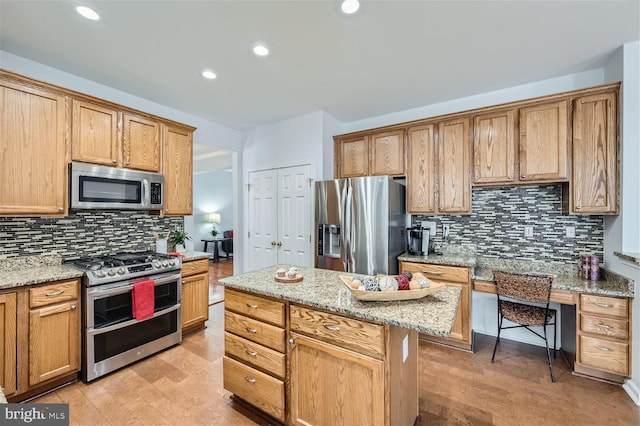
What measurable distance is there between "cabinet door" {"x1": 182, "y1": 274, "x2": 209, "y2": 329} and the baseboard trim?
3.89m

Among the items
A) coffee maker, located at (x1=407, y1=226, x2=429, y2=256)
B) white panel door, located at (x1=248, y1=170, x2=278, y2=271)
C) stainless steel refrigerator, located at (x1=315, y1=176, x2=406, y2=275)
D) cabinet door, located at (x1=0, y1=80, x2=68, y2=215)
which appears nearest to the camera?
cabinet door, located at (x1=0, y1=80, x2=68, y2=215)

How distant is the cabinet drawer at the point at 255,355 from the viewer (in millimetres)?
1698

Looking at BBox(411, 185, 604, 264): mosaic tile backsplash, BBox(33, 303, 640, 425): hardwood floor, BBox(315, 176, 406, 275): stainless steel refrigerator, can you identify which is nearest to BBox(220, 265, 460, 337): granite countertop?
BBox(33, 303, 640, 425): hardwood floor

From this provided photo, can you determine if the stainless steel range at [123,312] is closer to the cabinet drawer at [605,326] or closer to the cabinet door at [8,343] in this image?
the cabinet door at [8,343]

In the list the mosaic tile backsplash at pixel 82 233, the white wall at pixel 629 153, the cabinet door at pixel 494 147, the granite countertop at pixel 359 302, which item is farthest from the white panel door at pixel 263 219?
the white wall at pixel 629 153

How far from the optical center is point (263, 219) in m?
4.32

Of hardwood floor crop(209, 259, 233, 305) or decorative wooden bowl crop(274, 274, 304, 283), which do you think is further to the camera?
hardwood floor crop(209, 259, 233, 305)

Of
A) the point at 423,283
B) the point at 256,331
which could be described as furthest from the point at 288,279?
the point at 423,283

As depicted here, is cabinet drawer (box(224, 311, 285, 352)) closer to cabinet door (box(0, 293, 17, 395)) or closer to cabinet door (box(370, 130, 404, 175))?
cabinet door (box(0, 293, 17, 395))

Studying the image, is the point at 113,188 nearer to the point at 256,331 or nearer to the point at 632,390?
the point at 256,331

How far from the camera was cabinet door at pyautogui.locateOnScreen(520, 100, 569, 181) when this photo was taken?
256 centimetres

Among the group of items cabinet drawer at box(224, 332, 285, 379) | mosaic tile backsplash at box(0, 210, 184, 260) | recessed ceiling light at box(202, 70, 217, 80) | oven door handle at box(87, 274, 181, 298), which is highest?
recessed ceiling light at box(202, 70, 217, 80)

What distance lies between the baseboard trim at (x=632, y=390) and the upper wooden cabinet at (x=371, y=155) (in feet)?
8.43

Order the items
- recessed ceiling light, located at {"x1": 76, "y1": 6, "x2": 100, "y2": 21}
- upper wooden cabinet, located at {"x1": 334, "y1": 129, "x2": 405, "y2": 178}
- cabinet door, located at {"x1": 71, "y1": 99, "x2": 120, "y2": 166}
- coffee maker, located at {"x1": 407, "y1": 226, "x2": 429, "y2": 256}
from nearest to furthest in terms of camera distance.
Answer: recessed ceiling light, located at {"x1": 76, "y1": 6, "x2": 100, "y2": 21}
cabinet door, located at {"x1": 71, "y1": 99, "x2": 120, "y2": 166}
coffee maker, located at {"x1": 407, "y1": 226, "x2": 429, "y2": 256}
upper wooden cabinet, located at {"x1": 334, "y1": 129, "x2": 405, "y2": 178}
